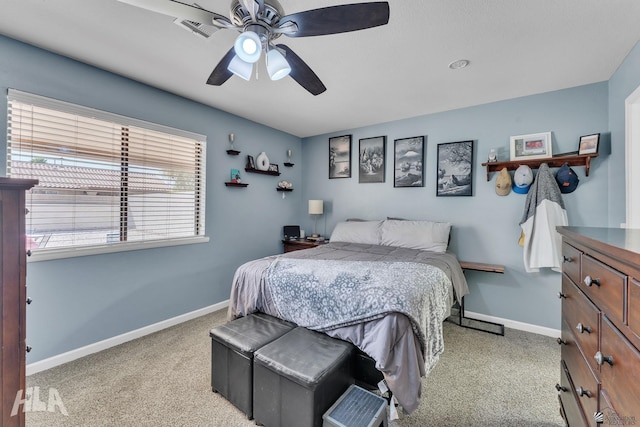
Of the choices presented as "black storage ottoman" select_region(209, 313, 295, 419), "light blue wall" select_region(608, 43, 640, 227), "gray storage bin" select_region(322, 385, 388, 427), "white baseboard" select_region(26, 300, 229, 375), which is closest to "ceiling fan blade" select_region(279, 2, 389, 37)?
"black storage ottoman" select_region(209, 313, 295, 419)

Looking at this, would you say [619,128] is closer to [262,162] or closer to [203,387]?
[262,162]

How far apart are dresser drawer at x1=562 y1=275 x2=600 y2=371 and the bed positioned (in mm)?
696

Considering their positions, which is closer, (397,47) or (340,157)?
(397,47)

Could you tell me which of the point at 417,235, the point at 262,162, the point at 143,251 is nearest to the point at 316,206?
the point at 262,162

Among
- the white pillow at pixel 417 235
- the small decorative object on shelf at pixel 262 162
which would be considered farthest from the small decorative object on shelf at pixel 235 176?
the white pillow at pixel 417 235

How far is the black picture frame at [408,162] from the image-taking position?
11.4ft

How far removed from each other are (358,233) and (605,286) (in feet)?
8.86

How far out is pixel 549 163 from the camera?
2.67 metres

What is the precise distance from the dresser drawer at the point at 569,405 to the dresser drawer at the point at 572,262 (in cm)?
52

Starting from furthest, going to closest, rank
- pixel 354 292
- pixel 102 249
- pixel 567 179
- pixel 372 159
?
pixel 372 159 → pixel 567 179 → pixel 102 249 → pixel 354 292

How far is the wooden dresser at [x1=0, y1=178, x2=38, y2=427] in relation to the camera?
0.98m

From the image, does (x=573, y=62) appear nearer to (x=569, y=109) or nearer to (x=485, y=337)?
(x=569, y=109)

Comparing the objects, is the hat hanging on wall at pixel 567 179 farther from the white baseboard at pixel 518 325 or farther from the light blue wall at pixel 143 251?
the light blue wall at pixel 143 251

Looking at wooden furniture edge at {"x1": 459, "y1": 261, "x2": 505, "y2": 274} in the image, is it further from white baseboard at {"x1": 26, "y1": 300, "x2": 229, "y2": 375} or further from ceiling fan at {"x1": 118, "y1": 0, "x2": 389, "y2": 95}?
white baseboard at {"x1": 26, "y1": 300, "x2": 229, "y2": 375}
